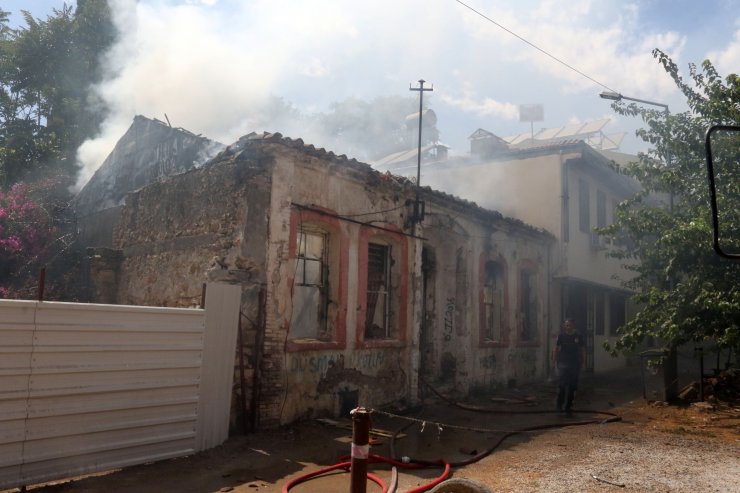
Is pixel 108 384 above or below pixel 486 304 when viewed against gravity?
below

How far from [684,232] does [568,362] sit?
131 inches

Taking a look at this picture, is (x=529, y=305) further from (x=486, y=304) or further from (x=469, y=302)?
(x=469, y=302)

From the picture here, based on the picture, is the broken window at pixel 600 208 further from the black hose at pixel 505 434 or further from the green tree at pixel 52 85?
the green tree at pixel 52 85

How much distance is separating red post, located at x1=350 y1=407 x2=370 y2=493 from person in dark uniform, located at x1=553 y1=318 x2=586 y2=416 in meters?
8.20

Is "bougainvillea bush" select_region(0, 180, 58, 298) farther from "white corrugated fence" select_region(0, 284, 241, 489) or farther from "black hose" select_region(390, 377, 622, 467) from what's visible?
"black hose" select_region(390, 377, 622, 467)

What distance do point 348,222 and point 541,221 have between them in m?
9.71

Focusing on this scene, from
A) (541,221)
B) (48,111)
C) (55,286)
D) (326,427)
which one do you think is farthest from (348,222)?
(48,111)

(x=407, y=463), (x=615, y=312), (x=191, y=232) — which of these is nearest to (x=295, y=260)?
(x=191, y=232)

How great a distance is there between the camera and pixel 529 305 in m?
16.9

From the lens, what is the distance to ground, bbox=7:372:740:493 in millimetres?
5953

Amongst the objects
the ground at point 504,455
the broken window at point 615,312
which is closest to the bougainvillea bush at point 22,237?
the ground at point 504,455

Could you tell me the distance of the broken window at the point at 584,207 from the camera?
18797 mm

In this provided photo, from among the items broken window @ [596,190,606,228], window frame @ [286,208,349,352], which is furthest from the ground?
broken window @ [596,190,606,228]

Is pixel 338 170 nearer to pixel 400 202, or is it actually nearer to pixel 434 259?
pixel 400 202
